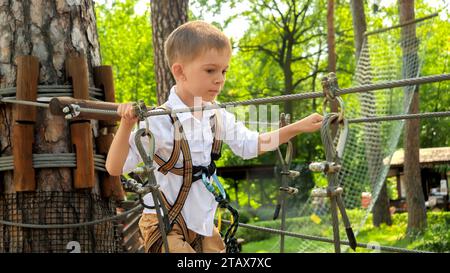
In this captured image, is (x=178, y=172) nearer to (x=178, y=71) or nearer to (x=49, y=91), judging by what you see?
(x=178, y=71)

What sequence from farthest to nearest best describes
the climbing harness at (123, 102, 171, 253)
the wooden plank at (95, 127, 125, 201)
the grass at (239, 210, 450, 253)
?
the grass at (239, 210, 450, 253)
the wooden plank at (95, 127, 125, 201)
the climbing harness at (123, 102, 171, 253)

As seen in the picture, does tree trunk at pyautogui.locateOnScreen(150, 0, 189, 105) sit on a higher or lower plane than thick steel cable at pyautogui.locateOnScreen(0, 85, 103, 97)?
higher

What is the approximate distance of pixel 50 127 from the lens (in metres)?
3.07

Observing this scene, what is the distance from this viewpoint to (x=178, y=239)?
263 cm

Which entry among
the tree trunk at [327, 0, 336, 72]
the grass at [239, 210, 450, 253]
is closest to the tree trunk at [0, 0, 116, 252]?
the grass at [239, 210, 450, 253]

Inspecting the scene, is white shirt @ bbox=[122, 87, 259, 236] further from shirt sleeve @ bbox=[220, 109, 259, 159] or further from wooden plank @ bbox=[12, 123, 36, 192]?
wooden plank @ bbox=[12, 123, 36, 192]

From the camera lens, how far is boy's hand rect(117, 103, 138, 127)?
2.38m

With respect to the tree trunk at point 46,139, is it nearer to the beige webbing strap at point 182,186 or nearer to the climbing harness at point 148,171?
the beige webbing strap at point 182,186

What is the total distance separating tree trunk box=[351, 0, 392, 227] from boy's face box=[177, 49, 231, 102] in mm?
7065

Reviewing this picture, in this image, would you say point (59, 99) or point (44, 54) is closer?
point (59, 99)
